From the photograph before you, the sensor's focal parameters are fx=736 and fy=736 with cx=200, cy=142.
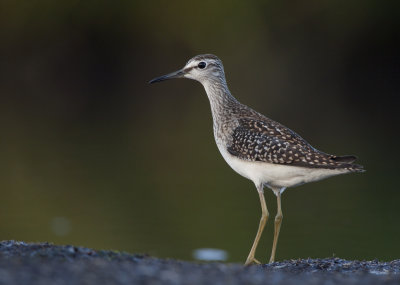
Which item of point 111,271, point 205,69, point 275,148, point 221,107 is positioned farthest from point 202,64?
point 111,271

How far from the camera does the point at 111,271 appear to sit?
211 inches

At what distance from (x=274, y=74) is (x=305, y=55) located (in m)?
1.71

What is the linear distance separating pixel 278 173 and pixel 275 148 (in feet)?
0.96

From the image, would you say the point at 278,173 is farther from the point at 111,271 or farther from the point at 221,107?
the point at 111,271

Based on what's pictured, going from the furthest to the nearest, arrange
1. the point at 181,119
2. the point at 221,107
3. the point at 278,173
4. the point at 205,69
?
the point at 181,119, the point at 205,69, the point at 221,107, the point at 278,173

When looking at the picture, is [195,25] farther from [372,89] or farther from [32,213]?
[32,213]

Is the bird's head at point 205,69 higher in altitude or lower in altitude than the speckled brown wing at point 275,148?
higher

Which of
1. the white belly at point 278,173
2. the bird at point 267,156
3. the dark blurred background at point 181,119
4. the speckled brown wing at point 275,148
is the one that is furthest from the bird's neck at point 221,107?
the dark blurred background at point 181,119

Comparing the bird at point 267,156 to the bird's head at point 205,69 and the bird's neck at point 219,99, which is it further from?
the bird's head at point 205,69

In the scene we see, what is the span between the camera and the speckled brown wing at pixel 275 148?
26.3ft

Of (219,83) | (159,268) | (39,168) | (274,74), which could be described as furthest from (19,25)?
(159,268)

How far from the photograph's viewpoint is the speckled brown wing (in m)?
8.02

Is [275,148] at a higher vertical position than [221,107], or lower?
lower

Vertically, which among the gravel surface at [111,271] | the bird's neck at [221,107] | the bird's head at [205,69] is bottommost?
the gravel surface at [111,271]
